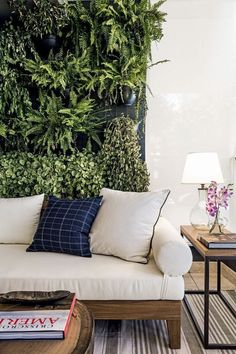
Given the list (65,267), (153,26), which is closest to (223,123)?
(153,26)

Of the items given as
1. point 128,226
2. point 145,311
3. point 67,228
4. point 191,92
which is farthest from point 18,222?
point 191,92

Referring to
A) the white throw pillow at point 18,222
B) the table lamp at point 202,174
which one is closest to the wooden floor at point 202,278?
the table lamp at point 202,174

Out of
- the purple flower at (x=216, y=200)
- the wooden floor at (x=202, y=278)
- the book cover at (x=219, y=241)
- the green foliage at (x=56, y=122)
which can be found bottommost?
the wooden floor at (x=202, y=278)

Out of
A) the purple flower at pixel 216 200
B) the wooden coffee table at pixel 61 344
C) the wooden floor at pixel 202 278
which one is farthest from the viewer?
the wooden floor at pixel 202 278

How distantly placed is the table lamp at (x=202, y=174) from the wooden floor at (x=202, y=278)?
0.67 metres

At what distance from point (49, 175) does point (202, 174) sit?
1419mm

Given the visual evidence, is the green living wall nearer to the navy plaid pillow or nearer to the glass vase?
the navy plaid pillow

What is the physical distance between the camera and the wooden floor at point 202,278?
3027 millimetres

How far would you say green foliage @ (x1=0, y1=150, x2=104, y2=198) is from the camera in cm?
317

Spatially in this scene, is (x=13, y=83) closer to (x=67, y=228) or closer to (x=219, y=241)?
(x=67, y=228)

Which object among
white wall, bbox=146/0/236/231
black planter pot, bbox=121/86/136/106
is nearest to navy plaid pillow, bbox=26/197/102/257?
black planter pot, bbox=121/86/136/106

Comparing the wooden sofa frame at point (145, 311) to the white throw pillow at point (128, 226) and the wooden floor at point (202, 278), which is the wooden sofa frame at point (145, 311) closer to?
the white throw pillow at point (128, 226)

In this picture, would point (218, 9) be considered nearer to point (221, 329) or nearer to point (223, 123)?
point (223, 123)

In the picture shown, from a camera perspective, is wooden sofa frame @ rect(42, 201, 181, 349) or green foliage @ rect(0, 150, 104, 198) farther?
green foliage @ rect(0, 150, 104, 198)
